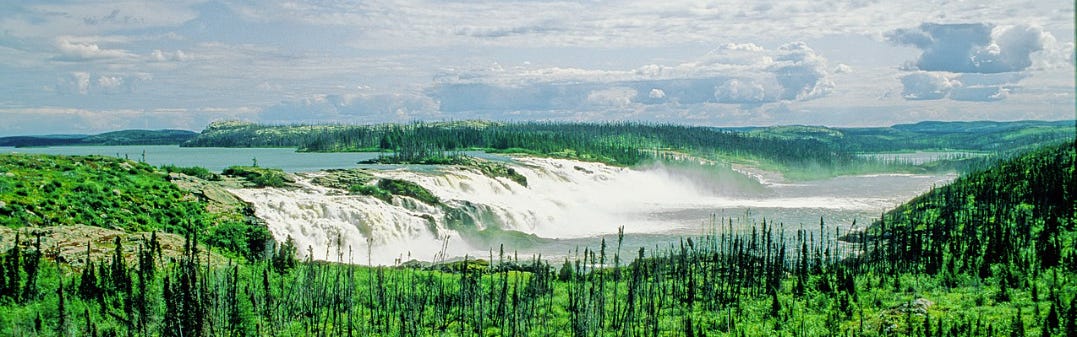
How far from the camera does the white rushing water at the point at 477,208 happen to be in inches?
2128

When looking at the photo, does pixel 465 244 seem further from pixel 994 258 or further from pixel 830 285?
pixel 994 258

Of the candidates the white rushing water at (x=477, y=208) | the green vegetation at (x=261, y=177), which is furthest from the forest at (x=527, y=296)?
the green vegetation at (x=261, y=177)

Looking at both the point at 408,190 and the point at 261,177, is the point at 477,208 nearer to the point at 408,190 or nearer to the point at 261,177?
the point at 408,190

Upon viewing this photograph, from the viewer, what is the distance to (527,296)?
3244 centimetres

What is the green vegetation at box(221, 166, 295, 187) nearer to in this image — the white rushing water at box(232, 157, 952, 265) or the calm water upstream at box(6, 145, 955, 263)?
the white rushing water at box(232, 157, 952, 265)

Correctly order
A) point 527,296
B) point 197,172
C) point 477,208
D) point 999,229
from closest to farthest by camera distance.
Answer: point 527,296
point 999,229
point 197,172
point 477,208

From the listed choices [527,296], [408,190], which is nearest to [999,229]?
[527,296]

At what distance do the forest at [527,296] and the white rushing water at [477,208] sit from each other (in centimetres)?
318

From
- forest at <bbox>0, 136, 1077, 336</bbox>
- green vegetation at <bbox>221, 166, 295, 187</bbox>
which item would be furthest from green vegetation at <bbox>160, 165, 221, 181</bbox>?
forest at <bbox>0, 136, 1077, 336</bbox>

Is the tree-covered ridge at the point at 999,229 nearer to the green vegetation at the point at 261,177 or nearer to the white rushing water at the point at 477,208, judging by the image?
the white rushing water at the point at 477,208

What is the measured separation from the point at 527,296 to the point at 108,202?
27052 mm

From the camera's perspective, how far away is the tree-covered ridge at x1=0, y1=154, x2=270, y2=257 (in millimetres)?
40719

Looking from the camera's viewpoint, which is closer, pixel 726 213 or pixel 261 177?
pixel 261 177

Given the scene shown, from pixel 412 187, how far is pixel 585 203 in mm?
32384
